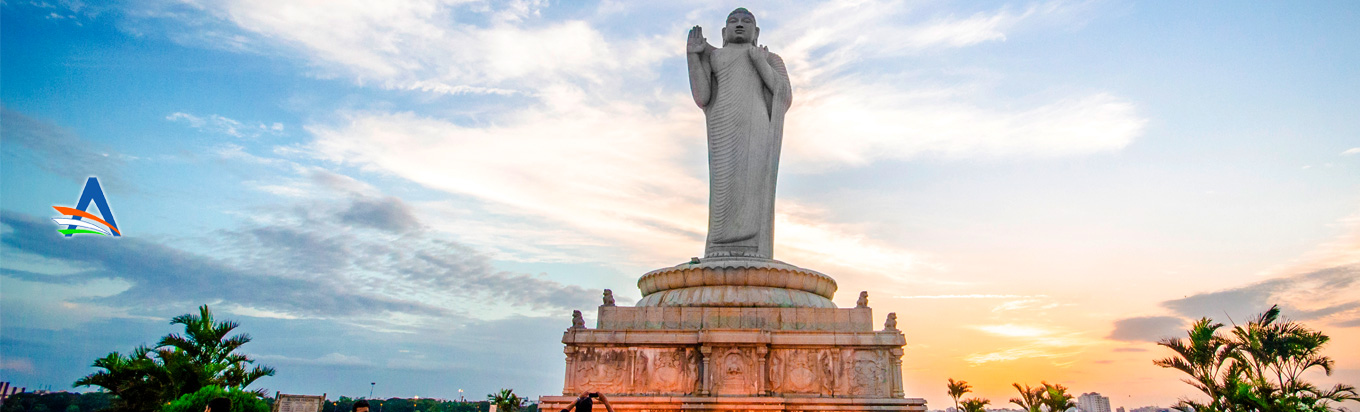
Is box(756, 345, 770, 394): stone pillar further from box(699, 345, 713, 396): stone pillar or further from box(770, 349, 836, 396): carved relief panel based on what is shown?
box(699, 345, 713, 396): stone pillar

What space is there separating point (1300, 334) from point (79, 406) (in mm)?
46807

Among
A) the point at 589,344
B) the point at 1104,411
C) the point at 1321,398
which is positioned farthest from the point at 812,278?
the point at 1104,411

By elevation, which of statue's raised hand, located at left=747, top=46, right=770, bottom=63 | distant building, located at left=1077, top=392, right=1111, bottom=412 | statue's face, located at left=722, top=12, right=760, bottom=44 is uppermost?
statue's face, located at left=722, top=12, right=760, bottom=44

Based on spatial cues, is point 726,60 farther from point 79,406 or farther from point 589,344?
point 79,406

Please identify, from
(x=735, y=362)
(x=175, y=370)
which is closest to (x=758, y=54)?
(x=735, y=362)

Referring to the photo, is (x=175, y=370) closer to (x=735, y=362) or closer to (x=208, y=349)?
(x=208, y=349)

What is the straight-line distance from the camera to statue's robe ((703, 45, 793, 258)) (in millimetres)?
13898

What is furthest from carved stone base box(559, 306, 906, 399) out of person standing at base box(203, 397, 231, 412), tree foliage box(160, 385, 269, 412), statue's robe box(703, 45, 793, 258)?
person standing at base box(203, 397, 231, 412)

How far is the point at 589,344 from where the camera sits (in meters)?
11.2

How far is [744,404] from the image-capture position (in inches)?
416

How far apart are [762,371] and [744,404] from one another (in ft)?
1.96

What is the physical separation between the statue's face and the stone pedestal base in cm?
784

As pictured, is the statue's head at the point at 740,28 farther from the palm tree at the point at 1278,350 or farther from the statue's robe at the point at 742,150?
the palm tree at the point at 1278,350

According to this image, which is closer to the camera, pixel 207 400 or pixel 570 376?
pixel 207 400
